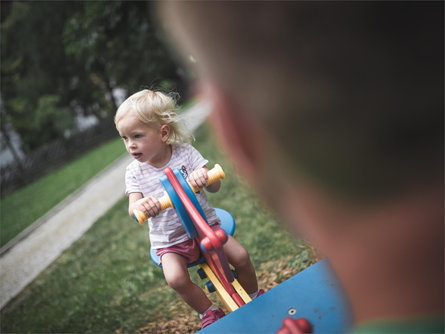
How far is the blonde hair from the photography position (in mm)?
2527

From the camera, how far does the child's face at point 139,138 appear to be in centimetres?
251

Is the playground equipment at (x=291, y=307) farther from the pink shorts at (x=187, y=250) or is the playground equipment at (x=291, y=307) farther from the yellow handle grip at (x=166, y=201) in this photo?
the pink shorts at (x=187, y=250)

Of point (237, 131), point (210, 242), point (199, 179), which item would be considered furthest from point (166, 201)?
point (237, 131)

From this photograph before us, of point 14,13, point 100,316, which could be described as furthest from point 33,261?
point 14,13

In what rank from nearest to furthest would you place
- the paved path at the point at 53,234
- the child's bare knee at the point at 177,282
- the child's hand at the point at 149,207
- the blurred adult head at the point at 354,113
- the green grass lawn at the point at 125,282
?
the blurred adult head at the point at 354,113 < the child's hand at the point at 149,207 < the child's bare knee at the point at 177,282 < the green grass lawn at the point at 125,282 < the paved path at the point at 53,234

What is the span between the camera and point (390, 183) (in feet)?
1.73

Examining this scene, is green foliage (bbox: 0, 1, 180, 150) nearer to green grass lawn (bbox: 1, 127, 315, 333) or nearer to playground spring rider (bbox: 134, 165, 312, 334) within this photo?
playground spring rider (bbox: 134, 165, 312, 334)

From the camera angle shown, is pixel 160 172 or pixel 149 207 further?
pixel 160 172

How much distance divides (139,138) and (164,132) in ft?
0.64

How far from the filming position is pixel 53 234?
6.95m

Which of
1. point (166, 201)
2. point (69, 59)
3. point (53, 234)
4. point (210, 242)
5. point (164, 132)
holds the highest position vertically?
point (69, 59)

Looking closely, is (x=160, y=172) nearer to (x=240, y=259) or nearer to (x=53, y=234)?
(x=240, y=259)

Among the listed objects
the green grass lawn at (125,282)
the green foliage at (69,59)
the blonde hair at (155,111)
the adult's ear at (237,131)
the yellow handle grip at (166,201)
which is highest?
the green foliage at (69,59)

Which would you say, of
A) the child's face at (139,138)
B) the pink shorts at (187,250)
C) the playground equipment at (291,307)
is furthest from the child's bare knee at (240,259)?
the child's face at (139,138)
